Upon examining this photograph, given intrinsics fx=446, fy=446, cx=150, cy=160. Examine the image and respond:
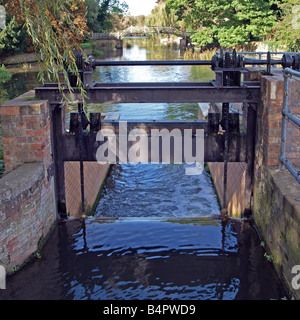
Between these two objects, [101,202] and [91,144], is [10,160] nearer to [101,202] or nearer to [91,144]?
[91,144]

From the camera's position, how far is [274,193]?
5.74m

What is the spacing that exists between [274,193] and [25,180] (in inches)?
126

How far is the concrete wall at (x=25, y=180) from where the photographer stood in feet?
17.8

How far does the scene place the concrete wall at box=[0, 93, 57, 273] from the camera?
5.42 meters

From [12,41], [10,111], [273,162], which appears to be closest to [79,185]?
[10,111]

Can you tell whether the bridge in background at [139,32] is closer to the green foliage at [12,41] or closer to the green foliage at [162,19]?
the green foliage at [162,19]

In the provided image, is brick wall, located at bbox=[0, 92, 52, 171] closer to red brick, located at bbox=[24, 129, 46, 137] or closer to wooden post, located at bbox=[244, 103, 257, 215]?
red brick, located at bbox=[24, 129, 46, 137]

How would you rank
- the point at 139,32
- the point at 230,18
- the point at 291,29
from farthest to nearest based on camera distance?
the point at 139,32 → the point at 230,18 → the point at 291,29

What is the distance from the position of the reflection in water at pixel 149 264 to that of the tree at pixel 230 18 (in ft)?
94.3

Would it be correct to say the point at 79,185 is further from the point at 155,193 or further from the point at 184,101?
the point at 155,193

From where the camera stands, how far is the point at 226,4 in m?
34.1

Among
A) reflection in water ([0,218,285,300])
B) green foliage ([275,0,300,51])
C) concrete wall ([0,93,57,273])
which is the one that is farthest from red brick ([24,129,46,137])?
green foliage ([275,0,300,51])

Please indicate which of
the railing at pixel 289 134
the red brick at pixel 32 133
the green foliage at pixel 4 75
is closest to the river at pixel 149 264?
the railing at pixel 289 134

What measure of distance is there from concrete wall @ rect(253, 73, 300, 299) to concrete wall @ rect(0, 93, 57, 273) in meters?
3.15
